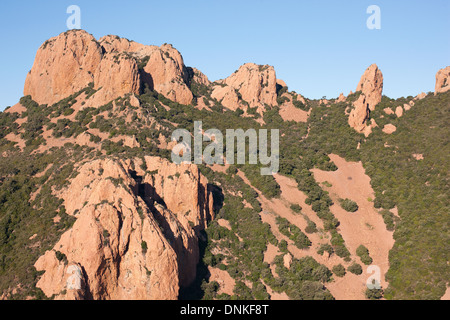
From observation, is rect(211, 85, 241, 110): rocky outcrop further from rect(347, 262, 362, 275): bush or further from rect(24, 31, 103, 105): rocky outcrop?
rect(347, 262, 362, 275): bush

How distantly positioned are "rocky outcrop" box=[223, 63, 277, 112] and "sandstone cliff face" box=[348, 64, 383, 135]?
70.2 feet

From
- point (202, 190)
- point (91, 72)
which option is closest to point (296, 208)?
point (202, 190)

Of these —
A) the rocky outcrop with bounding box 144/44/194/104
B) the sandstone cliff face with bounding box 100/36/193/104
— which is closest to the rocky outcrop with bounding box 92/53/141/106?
the sandstone cliff face with bounding box 100/36/193/104

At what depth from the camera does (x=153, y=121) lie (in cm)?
7731

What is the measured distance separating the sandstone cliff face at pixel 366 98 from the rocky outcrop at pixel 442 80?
39.6 ft

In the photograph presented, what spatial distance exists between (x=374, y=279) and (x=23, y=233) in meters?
46.5

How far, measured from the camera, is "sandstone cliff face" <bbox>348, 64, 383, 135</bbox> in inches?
3477

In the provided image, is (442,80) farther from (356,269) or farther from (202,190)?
(202,190)

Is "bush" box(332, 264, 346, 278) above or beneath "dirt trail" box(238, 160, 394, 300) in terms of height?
beneath

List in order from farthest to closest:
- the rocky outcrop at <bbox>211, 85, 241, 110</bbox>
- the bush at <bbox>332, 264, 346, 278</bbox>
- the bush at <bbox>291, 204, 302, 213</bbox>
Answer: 1. the rocky outcrop at <bbox>211, 85, 241, 110</bbox>
2. the bush at <bbox>291, 204, 302, 213</bbox>
3. the bush at <bbox>332, 264, 346, 278</bbox>

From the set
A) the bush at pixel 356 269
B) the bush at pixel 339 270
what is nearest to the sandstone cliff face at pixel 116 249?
the bush at pixel 339 270

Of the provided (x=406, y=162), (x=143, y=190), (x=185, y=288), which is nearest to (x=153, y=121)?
(x=143, y=190)

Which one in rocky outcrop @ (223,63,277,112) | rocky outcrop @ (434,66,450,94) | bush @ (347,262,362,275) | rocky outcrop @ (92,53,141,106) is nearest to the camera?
bush @ (347,262,362,275)
